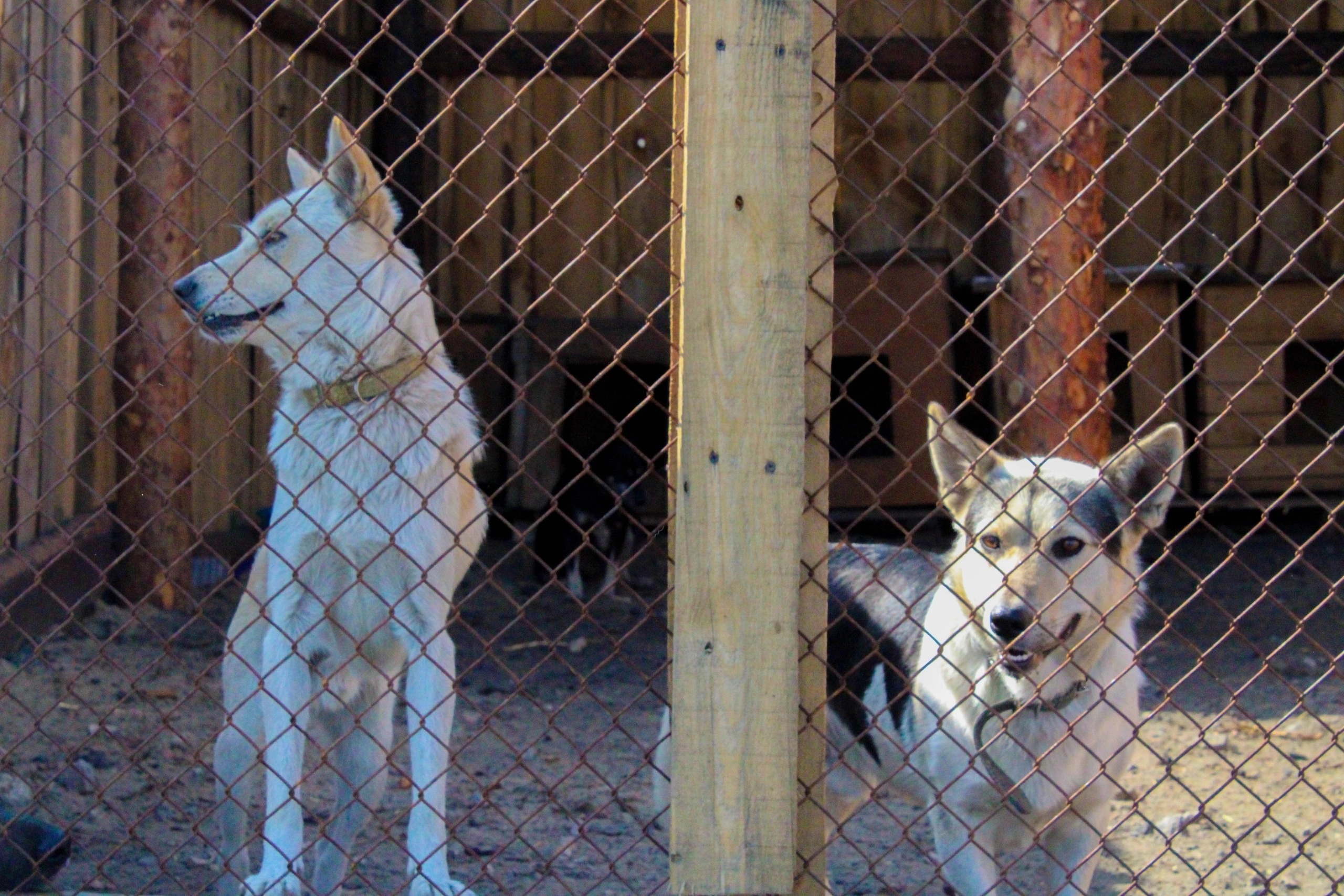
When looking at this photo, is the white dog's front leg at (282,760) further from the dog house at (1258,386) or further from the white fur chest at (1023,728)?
the dog house at (1258,386)

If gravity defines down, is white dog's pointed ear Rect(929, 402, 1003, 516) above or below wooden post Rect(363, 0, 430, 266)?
below

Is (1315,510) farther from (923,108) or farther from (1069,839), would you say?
(1069,839)

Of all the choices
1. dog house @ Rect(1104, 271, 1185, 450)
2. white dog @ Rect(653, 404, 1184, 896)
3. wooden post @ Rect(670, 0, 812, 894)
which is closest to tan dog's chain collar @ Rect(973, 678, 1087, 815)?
white dog @ Rect(653, 404, 1184, 896)

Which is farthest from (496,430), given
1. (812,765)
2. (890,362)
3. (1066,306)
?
(812,765)

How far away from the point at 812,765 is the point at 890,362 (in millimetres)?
6199

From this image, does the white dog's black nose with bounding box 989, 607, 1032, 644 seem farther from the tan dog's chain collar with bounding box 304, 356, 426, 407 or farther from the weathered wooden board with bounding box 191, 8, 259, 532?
the weathered wooden board with bounding box 191, 8, 259, 532

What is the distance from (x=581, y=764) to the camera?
8.83ft

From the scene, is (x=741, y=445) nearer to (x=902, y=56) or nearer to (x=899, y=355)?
(x=899, y=355)

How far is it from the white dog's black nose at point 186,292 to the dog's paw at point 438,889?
1.73 meters

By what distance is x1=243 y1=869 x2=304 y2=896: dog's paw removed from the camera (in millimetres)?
3084

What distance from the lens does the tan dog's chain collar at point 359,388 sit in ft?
11.6

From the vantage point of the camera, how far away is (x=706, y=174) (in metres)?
2.10

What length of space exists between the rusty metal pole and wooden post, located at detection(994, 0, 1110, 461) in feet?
12.1

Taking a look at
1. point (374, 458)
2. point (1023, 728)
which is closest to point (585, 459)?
point (374, 458)
